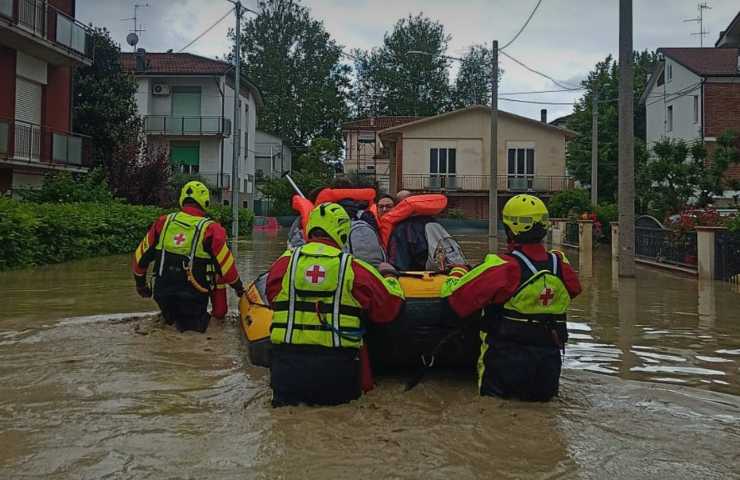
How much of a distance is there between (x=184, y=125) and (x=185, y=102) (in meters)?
1.38

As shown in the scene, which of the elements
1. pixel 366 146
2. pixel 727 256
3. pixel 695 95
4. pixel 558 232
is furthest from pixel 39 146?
pixel 366 146

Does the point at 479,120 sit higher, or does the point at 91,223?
the point at 479,120

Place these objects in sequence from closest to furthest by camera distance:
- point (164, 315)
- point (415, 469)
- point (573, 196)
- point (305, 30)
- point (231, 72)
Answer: point (415, 469)
point (164, 315)
point (573, 196)
point (231, 72)
point (305, 30)

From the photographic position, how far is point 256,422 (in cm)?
541

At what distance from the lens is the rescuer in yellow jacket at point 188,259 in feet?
26.5

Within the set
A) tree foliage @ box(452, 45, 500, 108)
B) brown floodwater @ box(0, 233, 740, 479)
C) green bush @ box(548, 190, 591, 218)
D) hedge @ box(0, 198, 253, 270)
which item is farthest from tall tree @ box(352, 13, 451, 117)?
brown floodwater @ box(0, 233, 740, 479)

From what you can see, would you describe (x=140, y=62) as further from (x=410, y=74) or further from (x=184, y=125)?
A: (x=410, y=74)

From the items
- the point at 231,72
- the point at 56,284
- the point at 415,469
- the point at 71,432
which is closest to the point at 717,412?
the point at 415,469

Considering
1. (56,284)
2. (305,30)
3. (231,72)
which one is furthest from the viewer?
(305,30)

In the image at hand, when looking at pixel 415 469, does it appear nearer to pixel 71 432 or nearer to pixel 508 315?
pixel 508 315

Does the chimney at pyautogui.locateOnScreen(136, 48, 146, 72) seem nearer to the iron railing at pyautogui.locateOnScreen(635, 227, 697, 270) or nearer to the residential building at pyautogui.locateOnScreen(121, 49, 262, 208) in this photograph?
the residential building at pyautogui.locateOnScreen(121, 49, 262, 208)

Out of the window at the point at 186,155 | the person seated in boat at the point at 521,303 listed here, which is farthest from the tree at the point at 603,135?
the person seated in boat at the point at 521,303

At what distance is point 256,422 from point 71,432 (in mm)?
1170

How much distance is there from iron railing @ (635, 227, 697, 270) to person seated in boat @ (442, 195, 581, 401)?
43.9ft
